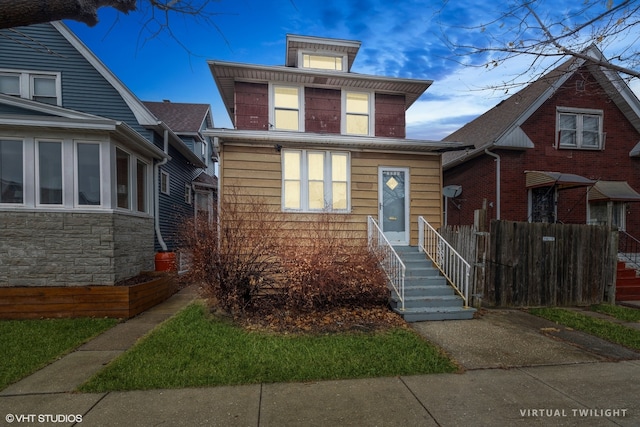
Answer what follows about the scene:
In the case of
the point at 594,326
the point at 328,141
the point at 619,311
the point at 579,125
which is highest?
the point at 579,125

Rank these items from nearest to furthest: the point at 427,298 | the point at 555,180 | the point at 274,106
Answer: the point at 427,298 → the point at 274,106 → the point at 555,180

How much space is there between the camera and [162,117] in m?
15.4

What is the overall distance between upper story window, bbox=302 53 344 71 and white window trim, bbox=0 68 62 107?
7.70 metres

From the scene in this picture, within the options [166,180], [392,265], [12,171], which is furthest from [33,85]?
[392,265]

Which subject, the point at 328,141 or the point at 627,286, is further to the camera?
the point at 627,286

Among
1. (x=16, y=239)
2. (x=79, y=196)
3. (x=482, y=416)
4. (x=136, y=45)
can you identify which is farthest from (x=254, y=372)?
(x=16, y=239)

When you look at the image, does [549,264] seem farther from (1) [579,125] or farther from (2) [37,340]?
(2) [37,340]

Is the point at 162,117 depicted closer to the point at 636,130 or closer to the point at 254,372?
the point at 254,372

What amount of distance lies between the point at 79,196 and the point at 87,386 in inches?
180

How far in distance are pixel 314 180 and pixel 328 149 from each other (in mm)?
894

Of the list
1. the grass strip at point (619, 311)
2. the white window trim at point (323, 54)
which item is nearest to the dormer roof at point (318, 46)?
the white window trim at point (323, 54)

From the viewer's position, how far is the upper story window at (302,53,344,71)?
9.99 metres

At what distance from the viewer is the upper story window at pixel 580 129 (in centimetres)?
1144

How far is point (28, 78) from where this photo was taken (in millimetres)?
9453
